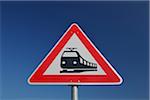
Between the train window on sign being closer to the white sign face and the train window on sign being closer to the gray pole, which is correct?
the white sign face

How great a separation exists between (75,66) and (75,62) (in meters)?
0.02

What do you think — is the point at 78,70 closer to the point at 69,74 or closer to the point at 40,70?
the point at 69,74

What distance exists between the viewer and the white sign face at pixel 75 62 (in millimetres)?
1257

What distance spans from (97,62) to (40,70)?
321 millimetres

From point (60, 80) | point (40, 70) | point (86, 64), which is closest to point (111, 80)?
point (86, 64)

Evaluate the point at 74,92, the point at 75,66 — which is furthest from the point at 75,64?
the point at 74,92

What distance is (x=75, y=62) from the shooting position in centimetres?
125

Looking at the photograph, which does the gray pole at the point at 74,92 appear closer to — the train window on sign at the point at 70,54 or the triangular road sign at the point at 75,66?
the triangular road sign at the point at 75,66

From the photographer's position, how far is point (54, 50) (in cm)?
132

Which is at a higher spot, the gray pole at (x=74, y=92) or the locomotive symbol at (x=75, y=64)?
the locomotive symbol at (x=75, y=64)

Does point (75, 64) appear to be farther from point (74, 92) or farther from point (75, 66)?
point (74, 92)

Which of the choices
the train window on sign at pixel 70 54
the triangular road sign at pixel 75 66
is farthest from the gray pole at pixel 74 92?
the train window on sign at pixel 70 54

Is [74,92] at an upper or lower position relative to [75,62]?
lower

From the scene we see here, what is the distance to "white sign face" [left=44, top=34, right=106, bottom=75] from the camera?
1.26m
